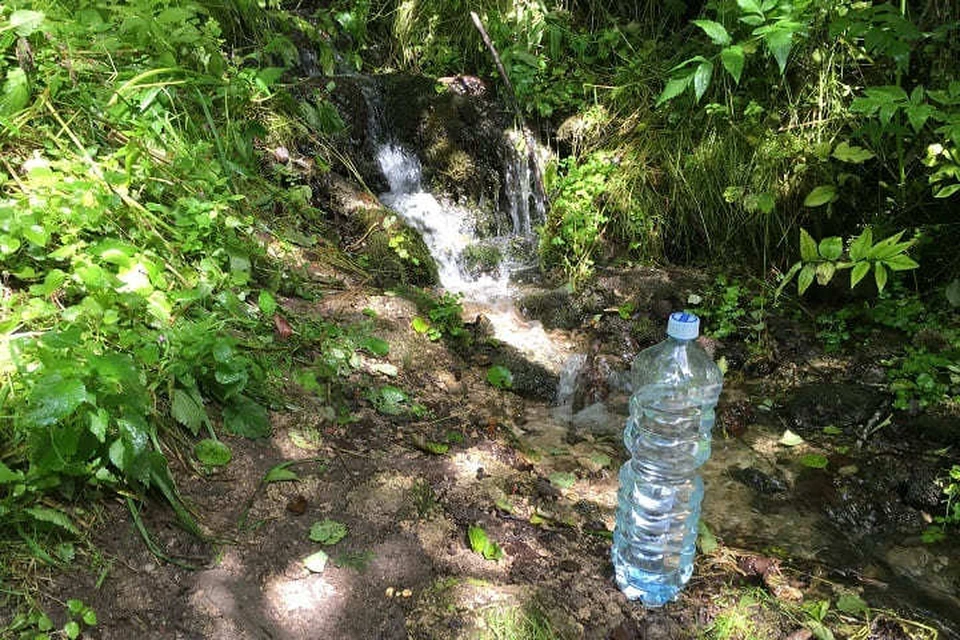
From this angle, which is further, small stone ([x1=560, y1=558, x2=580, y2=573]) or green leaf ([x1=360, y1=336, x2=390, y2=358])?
green leaf ([x1=360, y1=336, x2=390, y2=358])

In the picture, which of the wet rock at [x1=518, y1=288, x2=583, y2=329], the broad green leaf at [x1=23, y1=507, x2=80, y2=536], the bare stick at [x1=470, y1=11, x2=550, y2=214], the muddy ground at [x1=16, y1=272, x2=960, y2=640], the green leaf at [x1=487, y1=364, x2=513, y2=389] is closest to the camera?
the broad green leaf at [x1=23, y1=507, x2=80, y2=536]

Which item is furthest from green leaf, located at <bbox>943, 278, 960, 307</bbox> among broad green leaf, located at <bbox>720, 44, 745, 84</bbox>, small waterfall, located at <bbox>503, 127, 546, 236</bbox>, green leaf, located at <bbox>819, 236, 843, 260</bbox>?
small waterfall, located at <bbox>503, 127, 546, 236</bbox>

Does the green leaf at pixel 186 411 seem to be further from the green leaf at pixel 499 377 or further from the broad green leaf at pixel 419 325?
the green leaf at pixel 499 377

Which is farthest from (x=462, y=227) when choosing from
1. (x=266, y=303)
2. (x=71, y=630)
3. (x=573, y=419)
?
(x=71, y=630)

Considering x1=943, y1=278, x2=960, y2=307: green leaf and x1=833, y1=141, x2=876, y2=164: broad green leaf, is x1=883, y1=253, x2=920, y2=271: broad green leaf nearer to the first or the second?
x1=943, y1=278, x2=960, y2=307: green leaf

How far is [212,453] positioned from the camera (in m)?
2.33

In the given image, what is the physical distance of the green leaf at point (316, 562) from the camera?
2.06 meters

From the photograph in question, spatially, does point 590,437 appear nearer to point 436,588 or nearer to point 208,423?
point 436,588

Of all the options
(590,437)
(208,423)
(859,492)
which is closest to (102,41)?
(208,423)

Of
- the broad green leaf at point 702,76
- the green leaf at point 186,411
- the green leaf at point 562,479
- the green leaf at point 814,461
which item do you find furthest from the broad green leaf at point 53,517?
the broad green leaf at point 702,76

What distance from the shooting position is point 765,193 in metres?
4.33

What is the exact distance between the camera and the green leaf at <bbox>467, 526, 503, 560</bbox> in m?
2.23

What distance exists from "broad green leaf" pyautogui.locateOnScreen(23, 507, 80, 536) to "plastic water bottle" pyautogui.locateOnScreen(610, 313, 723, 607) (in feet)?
5.54

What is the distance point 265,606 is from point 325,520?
38cm
